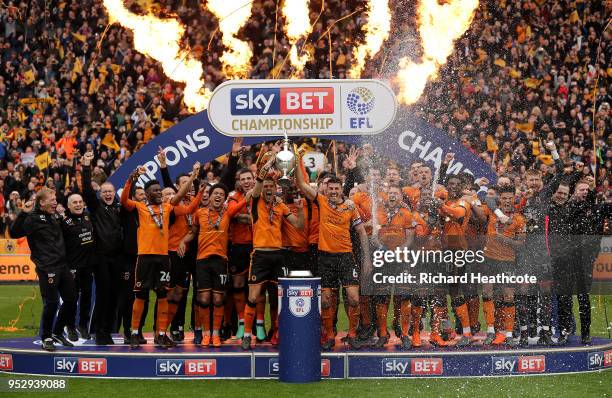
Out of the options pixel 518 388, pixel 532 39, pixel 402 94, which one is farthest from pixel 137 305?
pixel 532 39

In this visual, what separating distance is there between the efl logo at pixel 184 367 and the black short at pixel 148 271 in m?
1.02

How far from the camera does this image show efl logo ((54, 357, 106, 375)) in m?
12.4

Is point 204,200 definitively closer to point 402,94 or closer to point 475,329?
point 475,329

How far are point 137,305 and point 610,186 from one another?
12.9 metres

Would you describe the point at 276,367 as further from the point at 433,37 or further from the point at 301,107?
the point at 433,37

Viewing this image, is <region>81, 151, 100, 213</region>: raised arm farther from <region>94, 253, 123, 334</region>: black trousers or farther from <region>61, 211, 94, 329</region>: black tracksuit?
<region>94, 253, 123, 334</region>: black trousers

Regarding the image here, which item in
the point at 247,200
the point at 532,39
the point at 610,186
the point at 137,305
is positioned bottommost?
the point at 137,305

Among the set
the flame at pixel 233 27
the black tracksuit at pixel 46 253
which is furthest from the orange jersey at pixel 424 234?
the flame at pixel 233 27

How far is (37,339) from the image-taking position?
1396 cm

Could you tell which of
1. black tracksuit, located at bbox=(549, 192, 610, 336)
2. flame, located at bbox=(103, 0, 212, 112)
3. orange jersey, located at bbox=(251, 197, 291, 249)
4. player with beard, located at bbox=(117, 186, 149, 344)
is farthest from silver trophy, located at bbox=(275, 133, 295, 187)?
flame, located at bbox=(103, 0, 212, 112)

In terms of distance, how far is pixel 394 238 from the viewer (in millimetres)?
12781

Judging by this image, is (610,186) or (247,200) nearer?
(247,200)

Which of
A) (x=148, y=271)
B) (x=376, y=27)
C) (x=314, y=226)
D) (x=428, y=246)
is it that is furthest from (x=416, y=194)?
(x=376, y=27)

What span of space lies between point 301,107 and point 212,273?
7.21 feet
